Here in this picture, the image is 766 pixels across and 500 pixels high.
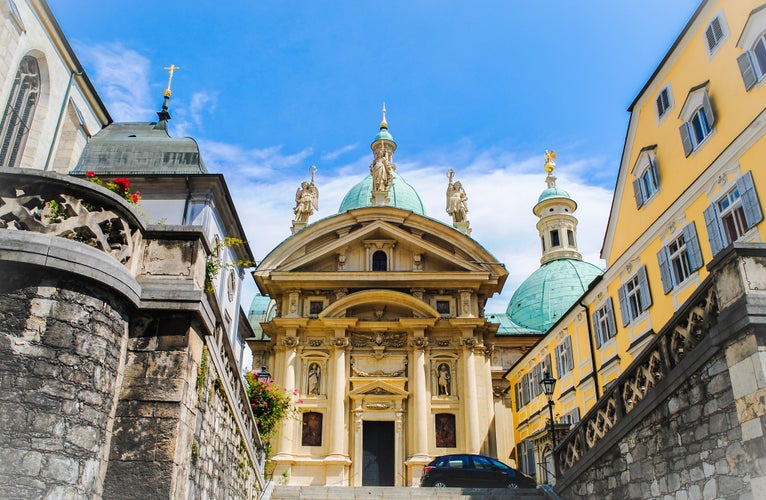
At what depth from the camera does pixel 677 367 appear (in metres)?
9.16

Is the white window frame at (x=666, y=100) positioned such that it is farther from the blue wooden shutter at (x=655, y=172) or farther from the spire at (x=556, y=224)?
the spire at (x=556, y=224)

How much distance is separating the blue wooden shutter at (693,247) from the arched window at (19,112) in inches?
687

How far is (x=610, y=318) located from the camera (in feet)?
71.4

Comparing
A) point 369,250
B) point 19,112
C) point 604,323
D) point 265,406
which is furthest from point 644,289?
point 19,112

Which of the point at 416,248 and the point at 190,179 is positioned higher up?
the point at 416,248

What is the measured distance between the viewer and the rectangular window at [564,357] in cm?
2600

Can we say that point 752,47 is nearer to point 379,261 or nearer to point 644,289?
point 644,289

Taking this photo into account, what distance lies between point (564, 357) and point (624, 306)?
6792 mm

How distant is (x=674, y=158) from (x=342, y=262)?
1625 cm

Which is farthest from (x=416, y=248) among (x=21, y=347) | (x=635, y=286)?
(x=21, y=347)

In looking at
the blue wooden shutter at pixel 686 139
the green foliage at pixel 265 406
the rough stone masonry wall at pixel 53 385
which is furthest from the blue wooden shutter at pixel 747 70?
the rough stone masonry wall at pixel 53 385

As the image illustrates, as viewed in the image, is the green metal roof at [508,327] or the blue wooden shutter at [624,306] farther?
the green metal roof at [508,327]

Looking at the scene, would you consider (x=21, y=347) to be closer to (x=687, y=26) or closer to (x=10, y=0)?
(x=10, y=0)

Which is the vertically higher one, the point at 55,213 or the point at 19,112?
the point at 19,112
